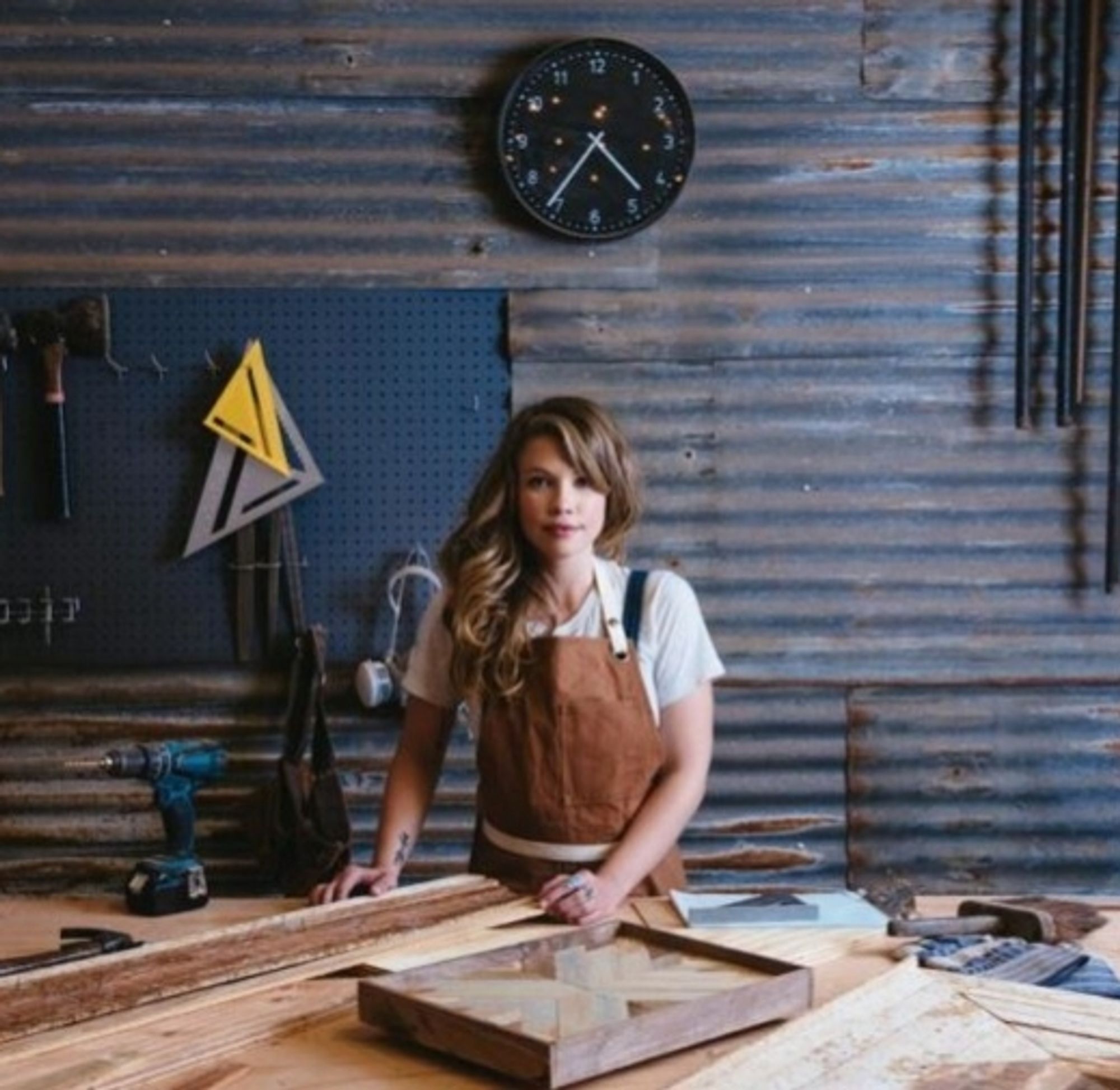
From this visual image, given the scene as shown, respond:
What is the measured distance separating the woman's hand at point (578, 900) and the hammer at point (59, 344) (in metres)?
1.99

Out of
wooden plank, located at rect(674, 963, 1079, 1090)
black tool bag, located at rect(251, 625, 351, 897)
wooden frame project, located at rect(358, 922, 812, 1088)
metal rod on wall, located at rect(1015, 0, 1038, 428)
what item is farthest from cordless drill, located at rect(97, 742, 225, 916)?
metal rod on wall, located at rect(1015, 0, 1038, 428)

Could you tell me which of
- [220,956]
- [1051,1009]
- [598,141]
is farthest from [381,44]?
[1051,1009]

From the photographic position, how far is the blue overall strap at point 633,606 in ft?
9.00

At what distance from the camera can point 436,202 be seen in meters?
3.79

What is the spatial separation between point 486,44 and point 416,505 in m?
1.17

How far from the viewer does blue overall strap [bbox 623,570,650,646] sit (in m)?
2.74

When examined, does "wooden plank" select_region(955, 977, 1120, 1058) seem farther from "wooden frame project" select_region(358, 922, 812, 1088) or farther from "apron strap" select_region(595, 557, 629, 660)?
"apron strap" select_region(595, 557, 629, 660)

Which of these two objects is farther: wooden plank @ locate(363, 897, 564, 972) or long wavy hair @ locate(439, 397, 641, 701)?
long wavy hair @ locate(439, 397, 641, 701)

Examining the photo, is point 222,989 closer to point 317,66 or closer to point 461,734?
point 461,734

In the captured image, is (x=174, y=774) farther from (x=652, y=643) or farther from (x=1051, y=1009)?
(x=1051, y=1009)

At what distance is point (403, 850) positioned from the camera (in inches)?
104

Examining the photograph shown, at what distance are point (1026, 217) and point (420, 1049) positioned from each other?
9.65 ft

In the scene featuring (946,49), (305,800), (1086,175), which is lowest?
(305,800)

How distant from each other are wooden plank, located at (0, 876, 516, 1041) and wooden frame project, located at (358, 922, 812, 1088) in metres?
0.29
